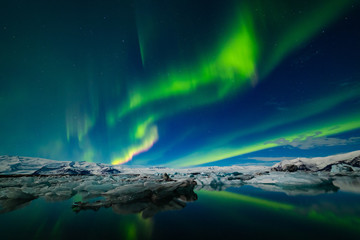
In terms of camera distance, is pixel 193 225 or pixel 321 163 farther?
pixel 321 163

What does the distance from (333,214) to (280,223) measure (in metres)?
1.79

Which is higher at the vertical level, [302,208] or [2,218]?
[2,218]

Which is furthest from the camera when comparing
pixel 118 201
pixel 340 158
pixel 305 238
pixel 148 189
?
pixel 340 158

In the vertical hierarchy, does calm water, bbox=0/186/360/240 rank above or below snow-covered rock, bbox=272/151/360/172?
above

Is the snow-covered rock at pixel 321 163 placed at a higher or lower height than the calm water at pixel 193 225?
lower

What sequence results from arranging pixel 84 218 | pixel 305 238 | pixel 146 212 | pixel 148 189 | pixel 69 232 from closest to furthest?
pixel 305 238
pixel 69 232
pixel 84 218
pixel 146 212
pixel 148 189

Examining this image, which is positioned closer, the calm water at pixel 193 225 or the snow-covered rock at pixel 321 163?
the calm water at pixel 193 225

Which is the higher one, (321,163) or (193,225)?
(193,225)

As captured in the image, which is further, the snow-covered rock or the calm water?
the snow-covered rock

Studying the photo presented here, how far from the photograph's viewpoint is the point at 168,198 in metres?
5.55

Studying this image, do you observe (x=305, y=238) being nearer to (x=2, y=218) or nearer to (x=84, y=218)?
(x=84, y=218)

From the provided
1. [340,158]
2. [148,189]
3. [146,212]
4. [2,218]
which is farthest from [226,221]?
[340,158]

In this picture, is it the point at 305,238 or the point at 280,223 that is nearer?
the point at 305,238

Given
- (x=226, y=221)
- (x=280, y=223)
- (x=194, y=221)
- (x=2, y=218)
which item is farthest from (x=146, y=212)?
(x=2, y=218)
